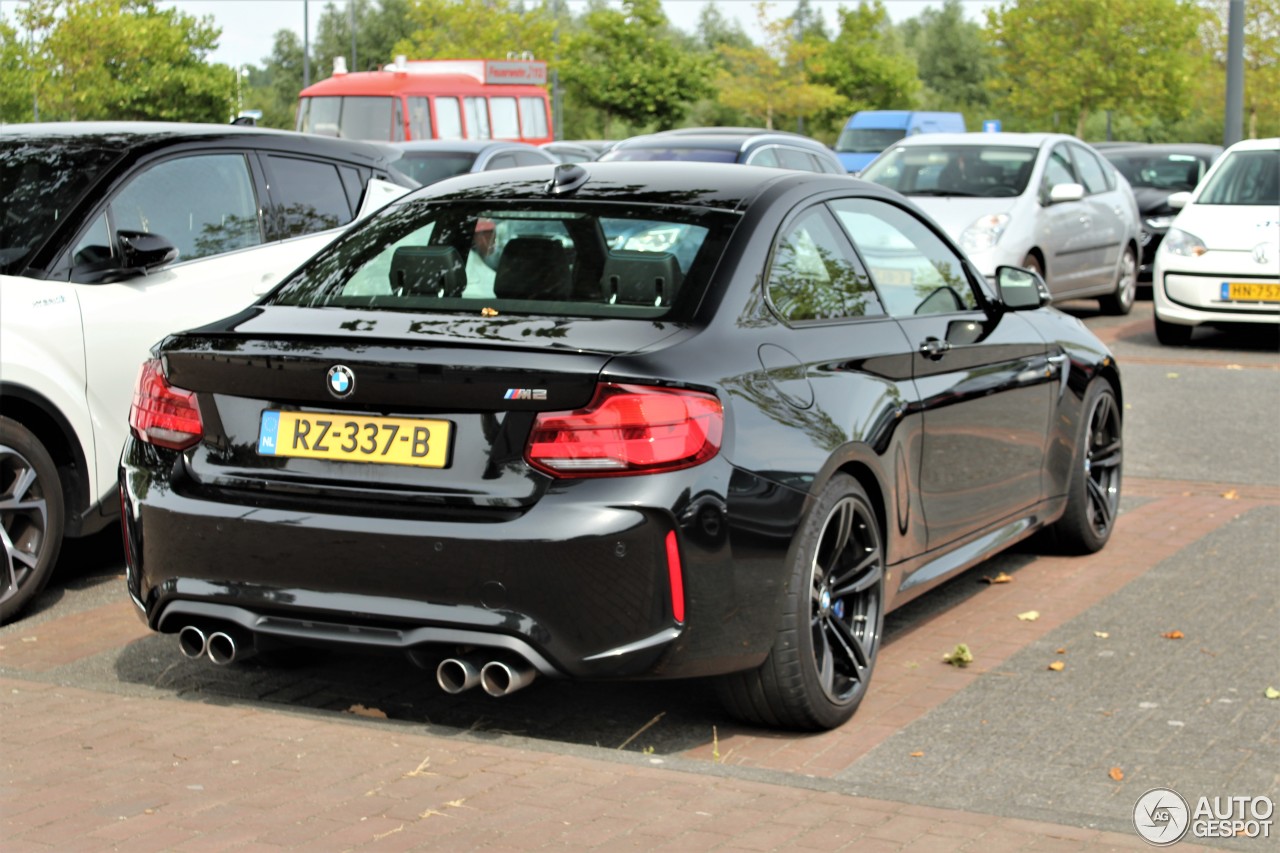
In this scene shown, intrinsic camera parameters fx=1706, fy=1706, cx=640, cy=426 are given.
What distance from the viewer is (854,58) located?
72.6m

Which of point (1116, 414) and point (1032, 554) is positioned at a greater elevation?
point (1116, 414)

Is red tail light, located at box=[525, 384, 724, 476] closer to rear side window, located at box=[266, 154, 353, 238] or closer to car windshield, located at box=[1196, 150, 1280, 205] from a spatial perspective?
rear side window, located at box=[266, 154, 353, 238]

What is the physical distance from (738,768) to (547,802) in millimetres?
582

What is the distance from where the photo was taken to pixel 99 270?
6.76 metres

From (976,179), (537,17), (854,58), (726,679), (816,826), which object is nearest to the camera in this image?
(816,826)

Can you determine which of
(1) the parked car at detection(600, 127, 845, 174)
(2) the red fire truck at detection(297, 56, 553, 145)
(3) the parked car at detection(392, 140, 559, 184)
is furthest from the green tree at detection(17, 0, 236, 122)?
(1) the parked car at detection(600, 127, 845, 174)

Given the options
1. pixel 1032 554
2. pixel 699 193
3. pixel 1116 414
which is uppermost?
pixel 699 193

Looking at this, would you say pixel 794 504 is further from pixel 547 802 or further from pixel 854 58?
pixel 854 58

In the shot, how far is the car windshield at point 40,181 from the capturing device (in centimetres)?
Result: 674

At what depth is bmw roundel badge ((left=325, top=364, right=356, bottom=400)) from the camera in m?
4.46

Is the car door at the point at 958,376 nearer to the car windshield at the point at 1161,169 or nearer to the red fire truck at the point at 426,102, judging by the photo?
the car windshield at the point at 1161,169

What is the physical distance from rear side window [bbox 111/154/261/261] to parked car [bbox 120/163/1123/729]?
1843mm

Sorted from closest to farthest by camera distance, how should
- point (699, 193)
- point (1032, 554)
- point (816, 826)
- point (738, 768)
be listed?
point (816, 826), point (738, 768), point (699, 193), point (1032, 554)

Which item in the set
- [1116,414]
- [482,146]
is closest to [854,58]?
[482,146]
